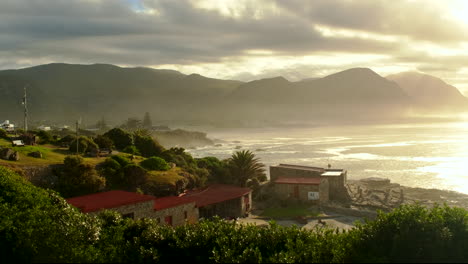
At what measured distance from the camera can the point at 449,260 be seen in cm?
1334

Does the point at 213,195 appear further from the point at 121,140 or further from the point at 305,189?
the point at 121,140

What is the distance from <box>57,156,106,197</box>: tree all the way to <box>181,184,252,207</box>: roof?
6.61m

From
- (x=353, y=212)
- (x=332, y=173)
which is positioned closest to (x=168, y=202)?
(x=353, y=212)

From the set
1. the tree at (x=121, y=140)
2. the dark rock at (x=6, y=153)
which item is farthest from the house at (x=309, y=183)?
the dark rock at (x=6, y=153)

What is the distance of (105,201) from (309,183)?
1858 centimetres

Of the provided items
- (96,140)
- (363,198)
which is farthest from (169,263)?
(363,198)

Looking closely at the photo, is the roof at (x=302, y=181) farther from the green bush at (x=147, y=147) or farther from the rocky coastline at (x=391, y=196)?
the green bush at (x=147, y=147)

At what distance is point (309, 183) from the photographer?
126 feet

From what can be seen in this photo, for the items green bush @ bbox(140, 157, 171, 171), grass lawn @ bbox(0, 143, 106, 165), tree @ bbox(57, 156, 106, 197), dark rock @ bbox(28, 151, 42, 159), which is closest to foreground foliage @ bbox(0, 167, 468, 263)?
tree @ bbox(57, 156, 106, 197)

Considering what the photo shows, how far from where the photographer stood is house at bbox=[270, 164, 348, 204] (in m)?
38.3

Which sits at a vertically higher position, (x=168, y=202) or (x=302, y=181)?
(x=168, y=202)

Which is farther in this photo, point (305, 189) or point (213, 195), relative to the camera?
point (305, 189)

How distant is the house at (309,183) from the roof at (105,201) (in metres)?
15.8

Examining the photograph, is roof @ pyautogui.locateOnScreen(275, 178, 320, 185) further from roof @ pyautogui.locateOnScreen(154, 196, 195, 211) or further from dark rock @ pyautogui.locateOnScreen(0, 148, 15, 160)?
dark rock @ pyautogui.locateOnScreen(0, 148, 15, 160)
